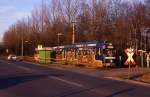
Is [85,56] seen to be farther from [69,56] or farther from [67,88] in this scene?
[67,88]

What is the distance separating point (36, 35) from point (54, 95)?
96548 millimetres

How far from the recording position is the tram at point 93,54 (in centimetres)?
5434

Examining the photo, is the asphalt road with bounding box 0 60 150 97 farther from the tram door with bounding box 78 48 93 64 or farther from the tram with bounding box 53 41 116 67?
the tram door with bounding box 78 48 93 64

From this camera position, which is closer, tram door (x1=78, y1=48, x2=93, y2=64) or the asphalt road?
the asphalt road

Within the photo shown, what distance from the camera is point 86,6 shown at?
293 ft

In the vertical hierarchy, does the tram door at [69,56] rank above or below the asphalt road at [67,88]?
above

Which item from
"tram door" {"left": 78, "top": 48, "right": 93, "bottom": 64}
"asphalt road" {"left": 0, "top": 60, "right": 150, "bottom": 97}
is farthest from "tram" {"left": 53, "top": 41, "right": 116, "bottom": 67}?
"asphalt road" {"left": 0, "top": 60, "right": 150, "bottom": 97}

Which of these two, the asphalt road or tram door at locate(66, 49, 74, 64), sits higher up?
tram door at locate(66, 49, 74, 64)

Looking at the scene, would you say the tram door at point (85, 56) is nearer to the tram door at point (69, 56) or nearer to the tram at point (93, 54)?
the tram at point (93, 54)

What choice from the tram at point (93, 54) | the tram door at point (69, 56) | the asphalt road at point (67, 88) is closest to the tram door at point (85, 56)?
the tram at point (93, 54)

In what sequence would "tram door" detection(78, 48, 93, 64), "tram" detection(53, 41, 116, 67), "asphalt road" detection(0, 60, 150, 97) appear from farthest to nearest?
"tram door" detection(78, 48, 93, 64)
"tram" detection(53, 41, 116, 67)
"asphalt road" detection(0, 60, 150, 97)

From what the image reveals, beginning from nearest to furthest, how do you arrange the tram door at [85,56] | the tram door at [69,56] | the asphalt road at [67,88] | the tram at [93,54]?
the asphalt road at [67,88], the tram at [93,54], the tram door at [85,56], the tram door at [69,56]

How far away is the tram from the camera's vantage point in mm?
54344

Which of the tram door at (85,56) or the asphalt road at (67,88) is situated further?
the tram door at (85,56)
